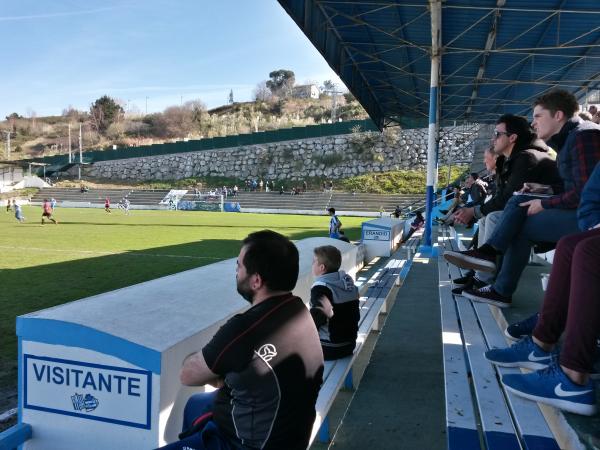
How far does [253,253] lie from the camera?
2.14m

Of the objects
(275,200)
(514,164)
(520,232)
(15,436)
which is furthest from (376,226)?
(275,200)

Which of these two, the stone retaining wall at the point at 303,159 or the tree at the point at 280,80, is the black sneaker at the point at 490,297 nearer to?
the stone retaining wall at the point at 303,159

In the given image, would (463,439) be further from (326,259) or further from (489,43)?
(489,43)

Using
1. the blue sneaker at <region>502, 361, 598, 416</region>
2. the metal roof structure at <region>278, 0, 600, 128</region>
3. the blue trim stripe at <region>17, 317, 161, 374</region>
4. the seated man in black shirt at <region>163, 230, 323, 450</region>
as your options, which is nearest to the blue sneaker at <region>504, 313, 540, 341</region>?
the blue sneaker at <region>502, 361, 598, 416</region>

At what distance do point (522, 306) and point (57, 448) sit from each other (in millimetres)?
3482

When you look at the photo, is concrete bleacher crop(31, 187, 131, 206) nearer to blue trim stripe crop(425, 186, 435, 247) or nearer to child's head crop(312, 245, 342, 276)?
blue trim stripe crop(425, 186, 435, 247)

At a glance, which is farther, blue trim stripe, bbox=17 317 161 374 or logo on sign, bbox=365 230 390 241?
logo on sign, bbox=365 230 390 241

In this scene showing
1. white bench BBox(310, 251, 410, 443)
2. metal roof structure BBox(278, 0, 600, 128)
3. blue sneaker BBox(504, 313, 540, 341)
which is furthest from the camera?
metal roof structure BBox(278, 0, 600, 128)

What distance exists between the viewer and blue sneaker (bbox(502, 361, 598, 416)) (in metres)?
2.05

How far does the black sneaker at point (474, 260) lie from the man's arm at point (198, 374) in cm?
243

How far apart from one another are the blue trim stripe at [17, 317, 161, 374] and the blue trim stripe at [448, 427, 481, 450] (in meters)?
1.53

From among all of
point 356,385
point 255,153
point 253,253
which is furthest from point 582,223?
point 255,153

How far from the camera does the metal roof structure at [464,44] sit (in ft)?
40.5

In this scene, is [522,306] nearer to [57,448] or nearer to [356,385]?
[356,385]
